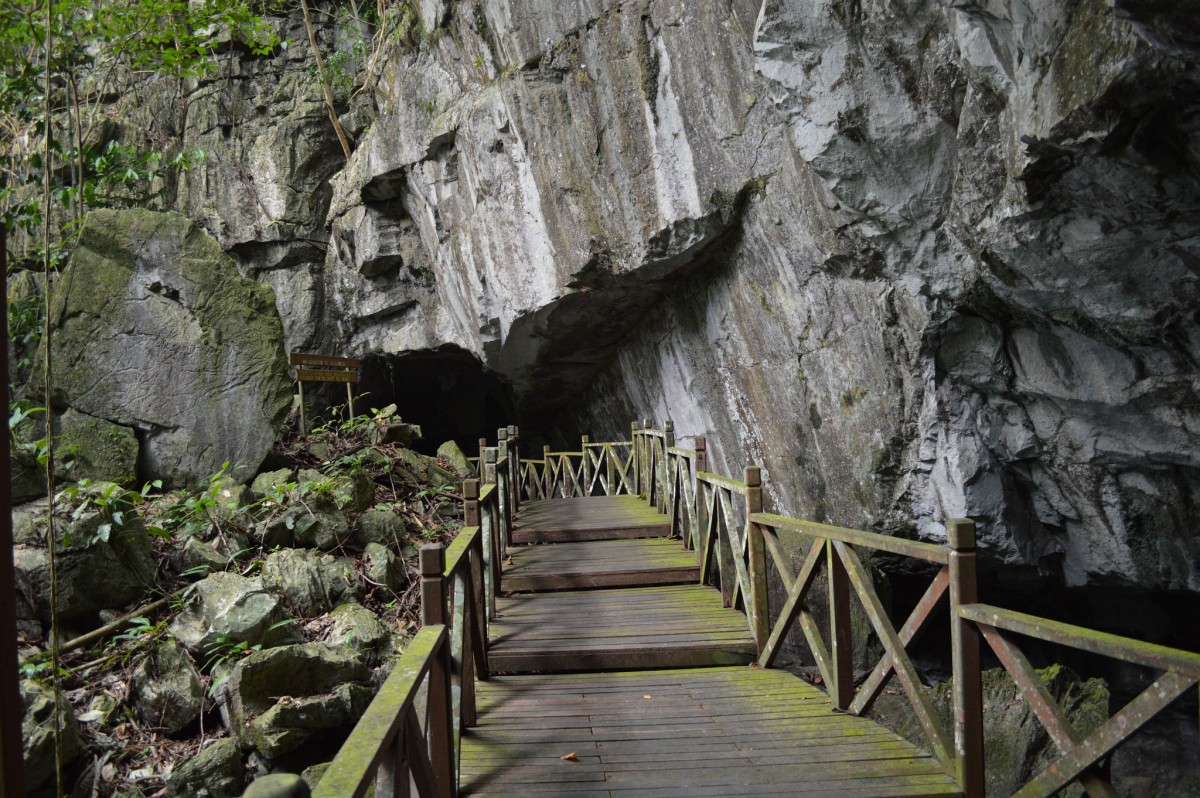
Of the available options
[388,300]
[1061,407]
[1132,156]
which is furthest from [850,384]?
[388,300]

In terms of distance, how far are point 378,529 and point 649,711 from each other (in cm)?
518

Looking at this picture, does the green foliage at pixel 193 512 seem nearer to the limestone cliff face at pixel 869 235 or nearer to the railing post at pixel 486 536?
the railing post at pixel 486 536

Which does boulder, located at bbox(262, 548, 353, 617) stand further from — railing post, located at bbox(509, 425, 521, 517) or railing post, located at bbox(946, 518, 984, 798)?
railing post, located at bbox(946, 518, 984, 798)

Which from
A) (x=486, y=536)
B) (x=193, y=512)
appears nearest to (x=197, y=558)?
(x=193, y=512)

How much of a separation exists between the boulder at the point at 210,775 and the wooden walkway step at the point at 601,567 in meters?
2.16

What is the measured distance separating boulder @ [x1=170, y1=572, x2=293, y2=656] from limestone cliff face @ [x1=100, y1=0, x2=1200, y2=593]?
191 inches

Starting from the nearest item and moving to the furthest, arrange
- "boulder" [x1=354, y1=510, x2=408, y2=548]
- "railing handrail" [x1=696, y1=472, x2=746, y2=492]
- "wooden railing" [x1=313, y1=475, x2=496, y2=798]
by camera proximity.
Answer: "wooden railing" [x1=313, y1=475, x2=496, y2=798]
"railing handrail" [x1=696, y1=472, x2=746, y2=492]
"boulder" [x1=354, y1=510, x2=408, y2=548]

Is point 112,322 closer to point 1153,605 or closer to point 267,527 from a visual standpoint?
point 267,527

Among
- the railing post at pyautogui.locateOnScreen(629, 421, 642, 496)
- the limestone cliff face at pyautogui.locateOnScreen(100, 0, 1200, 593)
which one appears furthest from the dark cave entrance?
Result: the railing post at pyautogui.locateOnScreen(629, 421, 642, 496)

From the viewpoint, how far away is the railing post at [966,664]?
2762mm

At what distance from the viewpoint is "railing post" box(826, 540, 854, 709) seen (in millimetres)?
3654

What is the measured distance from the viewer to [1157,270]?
→ 4.44 metres

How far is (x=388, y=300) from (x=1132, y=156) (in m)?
13.0

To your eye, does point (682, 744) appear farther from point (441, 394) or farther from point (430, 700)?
point (441, 394)
